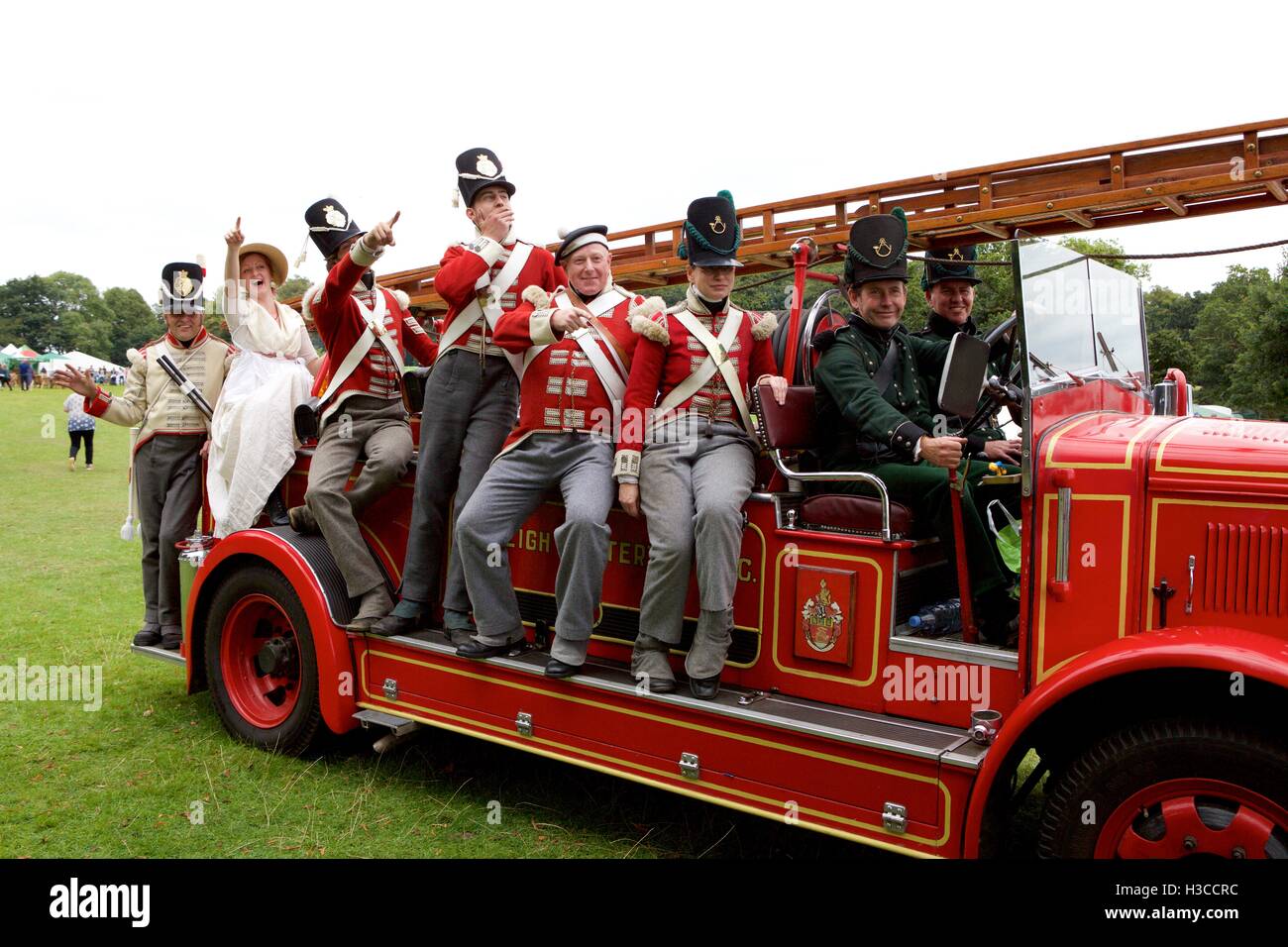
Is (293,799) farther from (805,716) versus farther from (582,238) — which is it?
(582,238)

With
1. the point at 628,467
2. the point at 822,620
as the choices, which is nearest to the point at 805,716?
the point at 822,620

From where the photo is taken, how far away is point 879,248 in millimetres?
4047

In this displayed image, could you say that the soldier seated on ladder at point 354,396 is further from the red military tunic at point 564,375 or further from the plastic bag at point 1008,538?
the plastic bag at point 1008,538

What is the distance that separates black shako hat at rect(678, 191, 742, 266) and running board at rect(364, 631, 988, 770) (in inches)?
65.4

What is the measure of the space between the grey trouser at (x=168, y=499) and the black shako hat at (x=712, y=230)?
11.1ft

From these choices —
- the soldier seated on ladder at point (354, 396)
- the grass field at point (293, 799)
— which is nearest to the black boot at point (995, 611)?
the grass field at point (293, 799)

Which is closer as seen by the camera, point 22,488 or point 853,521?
point 853,521

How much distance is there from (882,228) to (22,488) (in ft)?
53.9

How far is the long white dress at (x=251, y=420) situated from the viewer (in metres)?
5.41

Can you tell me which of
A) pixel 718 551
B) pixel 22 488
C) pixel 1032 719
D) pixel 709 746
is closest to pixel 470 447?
pixel 718 551

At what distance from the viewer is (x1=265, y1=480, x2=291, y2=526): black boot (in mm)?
5523

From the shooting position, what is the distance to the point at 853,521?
12.4 ft

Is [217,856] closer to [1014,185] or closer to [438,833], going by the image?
[438,833]

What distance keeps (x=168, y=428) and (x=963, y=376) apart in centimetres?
456
